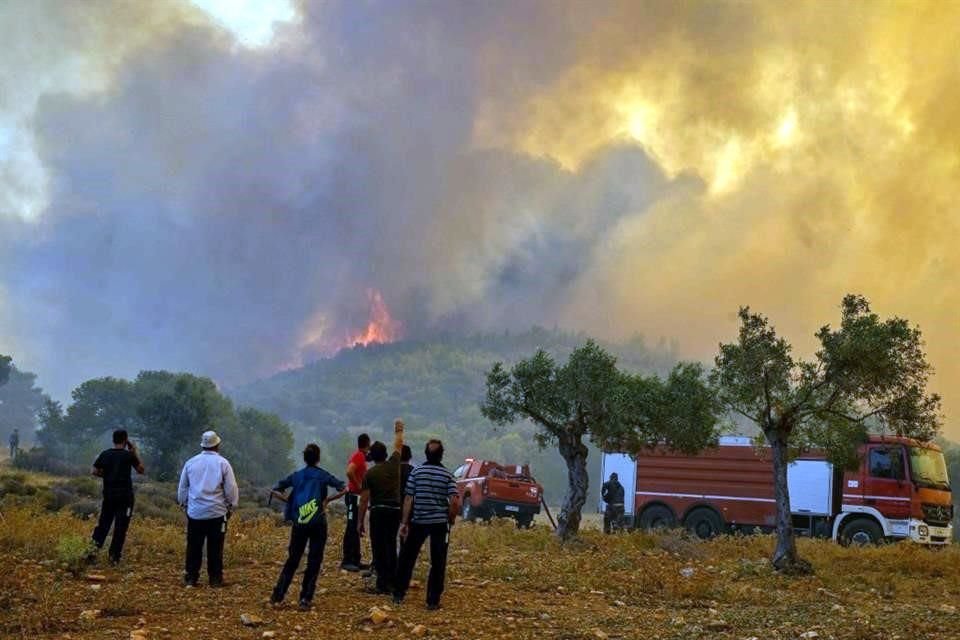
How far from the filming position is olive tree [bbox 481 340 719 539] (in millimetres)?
23047

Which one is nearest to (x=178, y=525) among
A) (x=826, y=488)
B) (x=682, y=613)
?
(x=682, y=613)

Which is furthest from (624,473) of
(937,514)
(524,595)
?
(524,595)

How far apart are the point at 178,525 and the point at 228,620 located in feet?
46.3

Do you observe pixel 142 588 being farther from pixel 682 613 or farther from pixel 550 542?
pixel 550 542

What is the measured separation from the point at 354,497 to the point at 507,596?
278 centimetres

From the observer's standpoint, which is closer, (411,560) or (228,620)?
(228,620)

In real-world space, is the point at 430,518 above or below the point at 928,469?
below

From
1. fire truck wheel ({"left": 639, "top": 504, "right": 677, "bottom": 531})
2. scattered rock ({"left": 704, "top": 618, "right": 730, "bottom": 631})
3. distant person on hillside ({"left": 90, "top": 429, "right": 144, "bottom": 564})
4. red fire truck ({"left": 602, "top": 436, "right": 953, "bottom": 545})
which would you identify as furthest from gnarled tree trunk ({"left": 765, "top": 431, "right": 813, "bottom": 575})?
fire truck wheel ({"left": 639, "top": 504, "right": 677, "bottom": 531})

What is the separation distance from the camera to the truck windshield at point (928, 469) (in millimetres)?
25469

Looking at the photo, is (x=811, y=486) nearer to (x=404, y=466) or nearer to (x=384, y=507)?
(x=404, y=466)

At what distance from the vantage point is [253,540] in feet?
62.0

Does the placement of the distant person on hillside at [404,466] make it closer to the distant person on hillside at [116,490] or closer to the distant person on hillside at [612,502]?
the distant person on hillside at [116,490]

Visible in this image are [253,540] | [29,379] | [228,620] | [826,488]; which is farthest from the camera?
[29,379]

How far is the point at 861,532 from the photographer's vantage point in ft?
85.4
